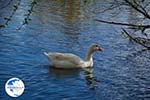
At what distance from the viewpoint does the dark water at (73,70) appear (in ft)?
41.1

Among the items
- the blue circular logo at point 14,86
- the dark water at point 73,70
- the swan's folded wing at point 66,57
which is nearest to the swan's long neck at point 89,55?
the dark water at point 73,70

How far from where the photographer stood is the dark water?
1253cm

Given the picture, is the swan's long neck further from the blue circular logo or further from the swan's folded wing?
the blue circular logo

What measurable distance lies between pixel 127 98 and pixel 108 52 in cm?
580

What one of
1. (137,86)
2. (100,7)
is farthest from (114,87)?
(100,7)

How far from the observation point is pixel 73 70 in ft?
52.4

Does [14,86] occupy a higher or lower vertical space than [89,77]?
higher

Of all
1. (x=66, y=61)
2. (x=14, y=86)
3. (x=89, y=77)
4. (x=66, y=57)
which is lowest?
(x=89, y=77)

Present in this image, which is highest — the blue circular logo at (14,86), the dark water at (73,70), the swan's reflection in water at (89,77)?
the blue circular logo at (14,86)

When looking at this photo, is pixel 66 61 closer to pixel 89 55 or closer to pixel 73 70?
pixel 73 70

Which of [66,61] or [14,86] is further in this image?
[66,61]

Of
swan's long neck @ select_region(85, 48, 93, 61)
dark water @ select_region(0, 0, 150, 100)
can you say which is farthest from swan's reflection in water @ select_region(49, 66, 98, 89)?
swan's long neck @ select_region(85, 48, 93, 61)

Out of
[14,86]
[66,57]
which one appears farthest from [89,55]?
[14,86]

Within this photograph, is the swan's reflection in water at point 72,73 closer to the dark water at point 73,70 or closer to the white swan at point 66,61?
the dark water at point 73,70
